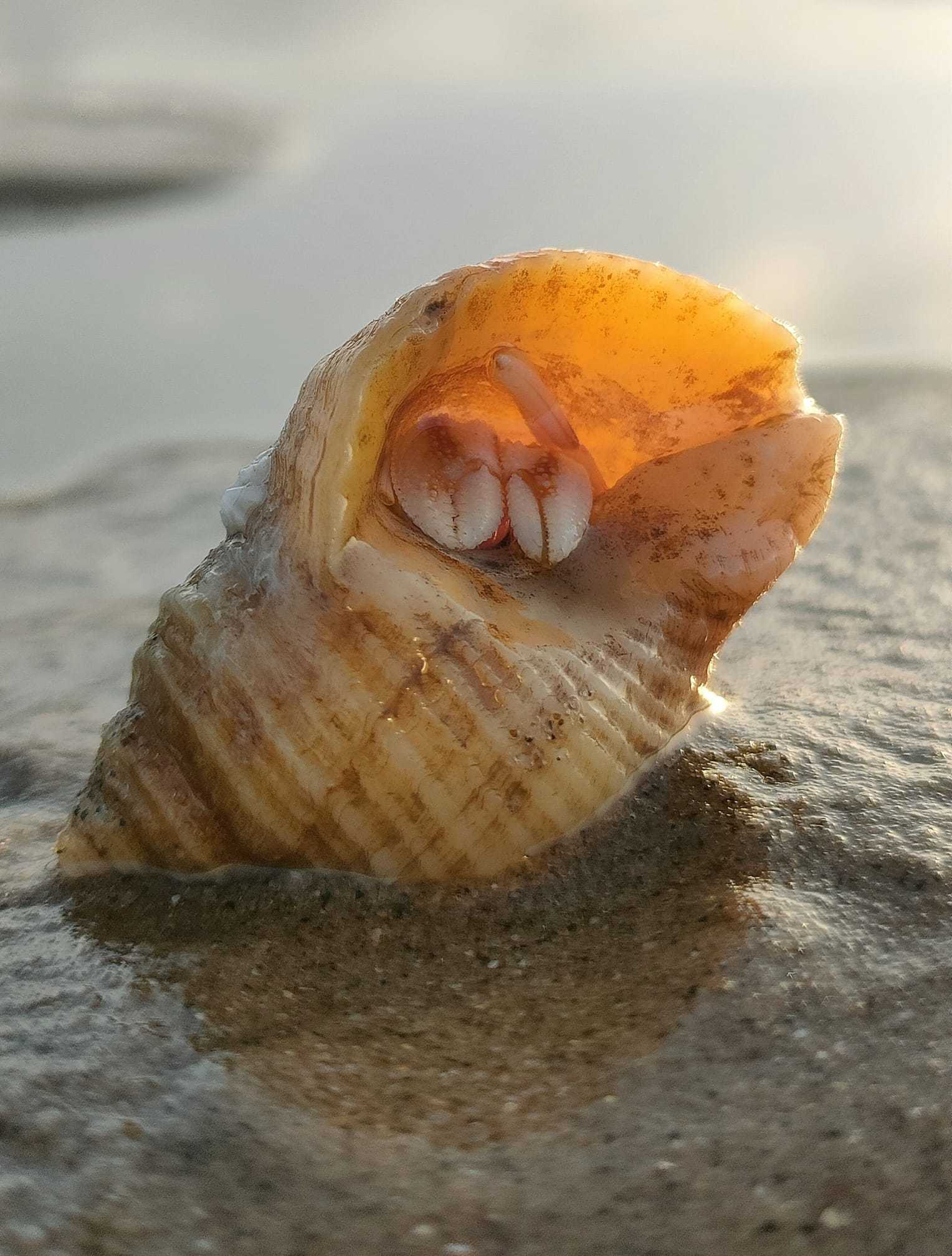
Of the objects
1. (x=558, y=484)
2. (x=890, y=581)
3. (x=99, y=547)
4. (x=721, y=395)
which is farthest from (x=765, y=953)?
(x=99, y=547)

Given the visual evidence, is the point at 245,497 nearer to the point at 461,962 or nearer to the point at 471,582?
the point at 471,582

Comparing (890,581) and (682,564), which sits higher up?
(682,564)

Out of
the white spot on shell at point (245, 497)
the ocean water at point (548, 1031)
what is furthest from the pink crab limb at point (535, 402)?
the ocean water at point (548, 1031)

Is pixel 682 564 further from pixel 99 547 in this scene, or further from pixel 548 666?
pixel 99 547

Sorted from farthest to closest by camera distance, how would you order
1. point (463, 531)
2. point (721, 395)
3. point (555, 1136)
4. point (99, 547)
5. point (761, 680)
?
point (99, 547)
point (761, 680)
point (721, 395)
point (463, 531)
point (555, 1136)

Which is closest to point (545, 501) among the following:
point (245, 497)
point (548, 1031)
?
point (245, 497)

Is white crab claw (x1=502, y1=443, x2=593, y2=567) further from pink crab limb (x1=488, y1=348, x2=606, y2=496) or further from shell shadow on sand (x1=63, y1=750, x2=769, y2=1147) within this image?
shell shadow on sand (x1=63, y1=750, x2=769, y2=1147)

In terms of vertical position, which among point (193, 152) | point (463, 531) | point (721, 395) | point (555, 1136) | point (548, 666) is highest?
point (193, 152)
